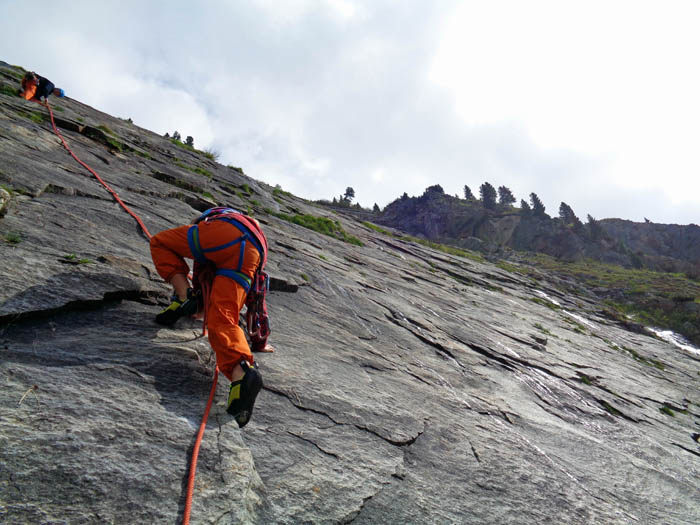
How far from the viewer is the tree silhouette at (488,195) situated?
98375 millimetres

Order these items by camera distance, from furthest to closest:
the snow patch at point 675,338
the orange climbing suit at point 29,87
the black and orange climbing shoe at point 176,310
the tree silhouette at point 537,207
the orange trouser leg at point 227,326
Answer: the tree silhouette at point 537,207
the snow patch at point 675,338
the orange climbing suit at point 29,87
the black and orange climbing shoe at point 176,310
the orange trouser leg at point 227,326

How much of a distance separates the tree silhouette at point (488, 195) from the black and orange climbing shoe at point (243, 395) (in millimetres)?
103957

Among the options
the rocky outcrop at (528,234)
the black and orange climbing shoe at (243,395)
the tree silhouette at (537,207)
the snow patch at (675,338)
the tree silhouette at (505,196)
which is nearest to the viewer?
the black and orange climbing shoe at (243,395)

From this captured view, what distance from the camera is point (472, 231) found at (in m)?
83.4

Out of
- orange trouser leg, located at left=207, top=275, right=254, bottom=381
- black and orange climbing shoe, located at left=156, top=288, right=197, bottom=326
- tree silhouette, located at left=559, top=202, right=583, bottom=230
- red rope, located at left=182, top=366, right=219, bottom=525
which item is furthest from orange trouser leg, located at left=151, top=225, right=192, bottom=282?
tree silhouette, located at left=559, top=202, right=583, bottom=230

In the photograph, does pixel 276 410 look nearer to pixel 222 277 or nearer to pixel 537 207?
pixel 222 277

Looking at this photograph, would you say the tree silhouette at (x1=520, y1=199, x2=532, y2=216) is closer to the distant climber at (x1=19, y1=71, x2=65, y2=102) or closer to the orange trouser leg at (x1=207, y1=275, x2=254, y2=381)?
the distant climber at (x1=19, y1=71, x2=65, y2=102)

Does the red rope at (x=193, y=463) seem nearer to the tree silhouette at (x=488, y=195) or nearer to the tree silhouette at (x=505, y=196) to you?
the tree silhouette at (x=488, y=195)

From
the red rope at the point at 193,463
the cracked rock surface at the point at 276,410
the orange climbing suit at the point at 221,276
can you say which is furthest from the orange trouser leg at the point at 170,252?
the red rope at the point at 193,463

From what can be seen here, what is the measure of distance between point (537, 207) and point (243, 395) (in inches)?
4042

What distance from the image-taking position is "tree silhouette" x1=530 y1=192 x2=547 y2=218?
87.4 m

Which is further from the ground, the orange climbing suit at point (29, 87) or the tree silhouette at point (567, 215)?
the tree silhouette at point (567, 215)

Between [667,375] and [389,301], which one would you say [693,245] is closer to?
[667,375]

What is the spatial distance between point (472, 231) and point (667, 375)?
70.1m
